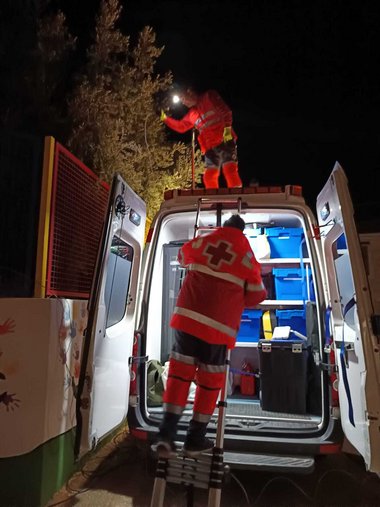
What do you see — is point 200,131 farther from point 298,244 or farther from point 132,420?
point 132,420

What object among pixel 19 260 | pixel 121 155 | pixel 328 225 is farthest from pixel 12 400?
pixel 121 155

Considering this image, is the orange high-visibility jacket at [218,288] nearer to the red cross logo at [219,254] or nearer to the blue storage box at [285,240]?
the red cross logo at [219,254]

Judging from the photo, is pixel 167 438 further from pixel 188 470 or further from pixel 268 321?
pixel 268 321

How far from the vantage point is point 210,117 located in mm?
4938

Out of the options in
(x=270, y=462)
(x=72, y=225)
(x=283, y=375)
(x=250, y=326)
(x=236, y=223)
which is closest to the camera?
(x=270, y=462)

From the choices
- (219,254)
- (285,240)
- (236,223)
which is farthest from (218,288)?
(285,240)

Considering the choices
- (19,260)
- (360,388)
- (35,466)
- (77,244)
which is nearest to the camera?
(360,388)

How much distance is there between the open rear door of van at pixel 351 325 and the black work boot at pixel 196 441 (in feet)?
3.25

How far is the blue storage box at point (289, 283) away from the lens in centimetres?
485

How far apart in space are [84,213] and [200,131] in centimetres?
170

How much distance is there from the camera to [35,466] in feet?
10.3

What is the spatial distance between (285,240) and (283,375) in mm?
1601

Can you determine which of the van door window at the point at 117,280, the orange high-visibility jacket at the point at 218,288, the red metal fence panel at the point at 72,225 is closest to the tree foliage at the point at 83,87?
the red metal fence panel at the point at 72,225

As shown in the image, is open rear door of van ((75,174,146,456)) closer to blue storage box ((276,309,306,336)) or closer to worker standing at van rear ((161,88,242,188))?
worker standing at van rear ((161,88,242,188))
